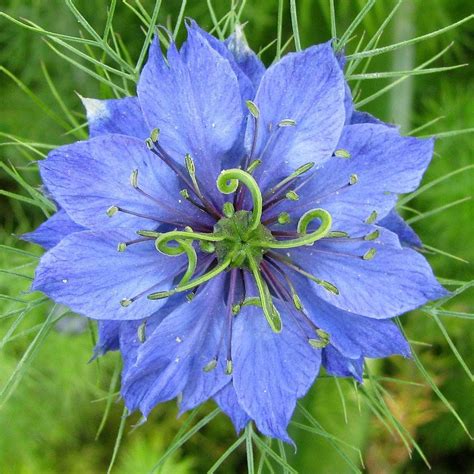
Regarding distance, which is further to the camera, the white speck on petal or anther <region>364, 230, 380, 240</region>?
the white speck on petal

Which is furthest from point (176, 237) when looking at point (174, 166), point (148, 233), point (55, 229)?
point (55, 229)

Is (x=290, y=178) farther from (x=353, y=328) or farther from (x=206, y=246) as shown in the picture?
(x=353, y=328)

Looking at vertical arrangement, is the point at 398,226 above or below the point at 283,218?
below

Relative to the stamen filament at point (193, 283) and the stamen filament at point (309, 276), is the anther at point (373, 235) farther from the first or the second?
the stamen filament at point (193, 283)

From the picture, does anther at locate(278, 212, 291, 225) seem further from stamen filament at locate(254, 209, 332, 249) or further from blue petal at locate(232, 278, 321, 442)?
blue petal at locate(232, 278, 321, 442)

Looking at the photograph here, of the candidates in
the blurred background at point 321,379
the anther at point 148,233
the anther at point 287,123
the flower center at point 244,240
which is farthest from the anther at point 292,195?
the blurred background at point 321,379

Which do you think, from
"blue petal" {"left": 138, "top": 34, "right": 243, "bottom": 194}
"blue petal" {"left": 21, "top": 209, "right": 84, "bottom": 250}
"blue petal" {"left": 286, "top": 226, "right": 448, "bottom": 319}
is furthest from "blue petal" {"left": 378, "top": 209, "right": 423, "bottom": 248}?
"blue petal" {"left": 21, "top": 209, "right": 84, "bottom": 250}
